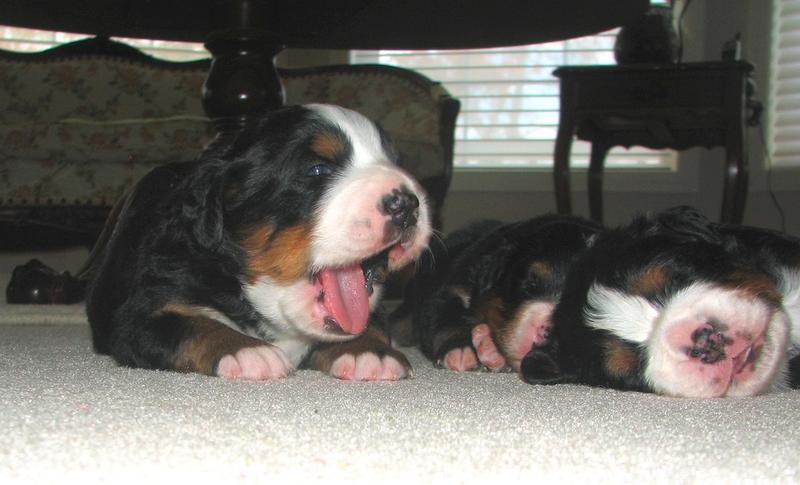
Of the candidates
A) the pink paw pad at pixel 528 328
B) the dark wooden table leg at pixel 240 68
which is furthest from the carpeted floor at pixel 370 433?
the dark wooden table leg at pixel 240 68

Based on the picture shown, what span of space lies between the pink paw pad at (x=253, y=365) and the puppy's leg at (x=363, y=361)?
0.41ft

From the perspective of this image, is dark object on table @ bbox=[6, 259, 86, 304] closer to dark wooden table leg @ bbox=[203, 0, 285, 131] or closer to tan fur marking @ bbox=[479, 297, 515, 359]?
dark wooden table leg @ bbox=[203, 0, 285, 131]

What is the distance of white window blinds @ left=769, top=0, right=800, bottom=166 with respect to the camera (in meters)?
5.62

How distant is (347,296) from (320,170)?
25 centimetres

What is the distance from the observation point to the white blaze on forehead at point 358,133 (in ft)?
5.67

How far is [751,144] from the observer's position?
571 cm

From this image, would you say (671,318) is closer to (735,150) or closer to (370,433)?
(370,433)

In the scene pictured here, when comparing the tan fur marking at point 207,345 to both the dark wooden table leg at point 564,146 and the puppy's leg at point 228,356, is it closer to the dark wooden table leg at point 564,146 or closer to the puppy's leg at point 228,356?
the puppy's leg at point 228,356

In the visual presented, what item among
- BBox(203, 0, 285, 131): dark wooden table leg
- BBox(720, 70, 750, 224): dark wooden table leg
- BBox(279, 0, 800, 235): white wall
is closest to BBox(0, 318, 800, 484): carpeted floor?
BBox(203, 0, 285, 131): dark wooden table leg

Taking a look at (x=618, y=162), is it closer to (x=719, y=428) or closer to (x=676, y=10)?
(x=676, y=10)

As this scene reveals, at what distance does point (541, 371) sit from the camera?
162cm

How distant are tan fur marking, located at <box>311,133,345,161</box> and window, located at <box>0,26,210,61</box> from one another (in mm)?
4689

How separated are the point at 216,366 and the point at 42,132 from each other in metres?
3.05

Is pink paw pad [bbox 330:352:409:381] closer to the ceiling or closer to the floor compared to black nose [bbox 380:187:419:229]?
closer to the floor
